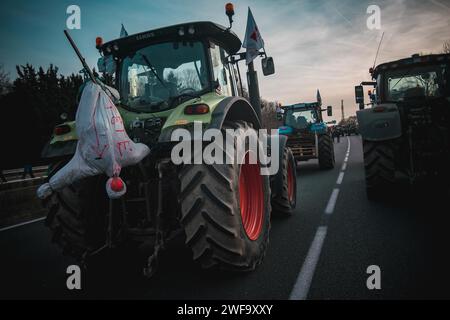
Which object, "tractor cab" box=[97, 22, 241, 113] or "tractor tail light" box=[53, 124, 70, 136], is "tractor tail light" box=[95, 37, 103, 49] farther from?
"tractor tail light" box=[53, 124, 70, 136]

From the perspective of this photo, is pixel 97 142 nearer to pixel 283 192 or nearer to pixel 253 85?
pixel 253 85

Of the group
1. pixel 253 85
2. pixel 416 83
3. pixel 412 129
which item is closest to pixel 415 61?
pixel 416 83

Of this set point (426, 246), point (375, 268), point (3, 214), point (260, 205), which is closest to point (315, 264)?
point (375, 268)

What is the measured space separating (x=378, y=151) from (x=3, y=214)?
7457mm

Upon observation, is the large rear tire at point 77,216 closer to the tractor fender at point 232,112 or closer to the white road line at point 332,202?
the tractor fender at point 232,112

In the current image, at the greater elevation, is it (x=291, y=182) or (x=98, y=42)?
(x=98, y=42)

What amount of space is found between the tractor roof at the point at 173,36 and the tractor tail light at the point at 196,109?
111 centimetres

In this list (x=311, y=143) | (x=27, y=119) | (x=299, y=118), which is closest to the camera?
(x=311, y=143)

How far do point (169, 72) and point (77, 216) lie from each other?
1.85 metres

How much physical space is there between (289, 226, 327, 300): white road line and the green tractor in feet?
1.48

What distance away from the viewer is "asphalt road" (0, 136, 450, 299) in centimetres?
267

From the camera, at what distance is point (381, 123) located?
5.30m

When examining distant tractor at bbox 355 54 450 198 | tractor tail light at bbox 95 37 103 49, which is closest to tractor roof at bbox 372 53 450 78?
distant tractor at bbox 355 54 450 198

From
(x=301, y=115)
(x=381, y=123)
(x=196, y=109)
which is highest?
(x=301, y=115)
